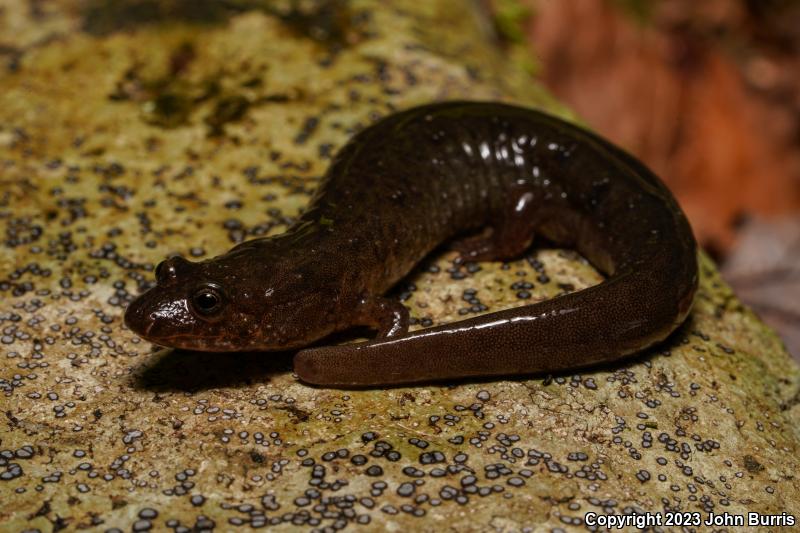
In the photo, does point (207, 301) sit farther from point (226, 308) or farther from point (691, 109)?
point (691, 109)

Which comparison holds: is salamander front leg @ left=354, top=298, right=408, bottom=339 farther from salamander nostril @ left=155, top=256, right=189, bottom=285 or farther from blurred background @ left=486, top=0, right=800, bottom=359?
blurred background @ left=486, top=0, right=800, bottom=359

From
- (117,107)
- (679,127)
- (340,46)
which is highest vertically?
(340,46)

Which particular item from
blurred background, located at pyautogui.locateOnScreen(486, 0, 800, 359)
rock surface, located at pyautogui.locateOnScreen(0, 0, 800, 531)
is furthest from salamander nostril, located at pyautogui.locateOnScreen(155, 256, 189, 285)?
blurred background, located at pyautogui.locateOnScreen(486, 0, 800, 359)

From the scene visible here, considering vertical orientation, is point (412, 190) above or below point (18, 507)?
above

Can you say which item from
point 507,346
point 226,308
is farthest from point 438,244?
point 226,308

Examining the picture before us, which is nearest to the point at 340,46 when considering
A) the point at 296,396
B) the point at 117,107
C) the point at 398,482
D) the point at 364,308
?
the point at 117,107

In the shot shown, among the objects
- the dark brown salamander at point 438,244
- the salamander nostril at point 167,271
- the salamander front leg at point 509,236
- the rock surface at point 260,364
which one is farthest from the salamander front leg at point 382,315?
the salamander nostril at point 167,271

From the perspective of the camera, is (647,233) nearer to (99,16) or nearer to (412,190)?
(412,190)
